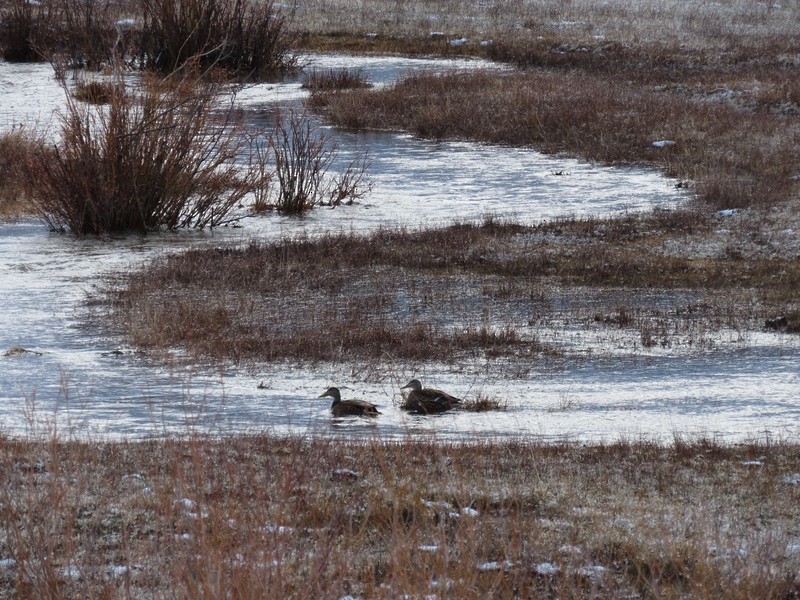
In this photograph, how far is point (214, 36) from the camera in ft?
93.4

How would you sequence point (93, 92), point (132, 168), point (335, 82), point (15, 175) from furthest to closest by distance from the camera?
point (335, 82)
point (93, 92)
point (15, 175)
point (132, 168)

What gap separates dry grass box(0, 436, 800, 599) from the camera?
12.8ft

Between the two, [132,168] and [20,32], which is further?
[20,32]

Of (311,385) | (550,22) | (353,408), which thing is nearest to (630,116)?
(311,385)

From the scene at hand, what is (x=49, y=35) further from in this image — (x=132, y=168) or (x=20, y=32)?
(x=132, y=168)

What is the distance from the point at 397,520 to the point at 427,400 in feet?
9.96

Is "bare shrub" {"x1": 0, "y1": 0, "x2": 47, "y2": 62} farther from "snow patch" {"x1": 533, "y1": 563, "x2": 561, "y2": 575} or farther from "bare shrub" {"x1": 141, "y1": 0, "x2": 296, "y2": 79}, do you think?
"snow patch" {"x1": 533, "y1": 563, "x2": 561, "y2": 575}

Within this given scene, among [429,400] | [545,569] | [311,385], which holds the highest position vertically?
[545,569]

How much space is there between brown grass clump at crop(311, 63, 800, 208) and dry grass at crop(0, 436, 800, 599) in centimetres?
1032

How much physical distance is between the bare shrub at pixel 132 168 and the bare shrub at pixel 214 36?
12.4m

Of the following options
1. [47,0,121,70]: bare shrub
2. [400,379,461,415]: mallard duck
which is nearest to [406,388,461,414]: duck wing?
[400,379,461,415]: mallard duck

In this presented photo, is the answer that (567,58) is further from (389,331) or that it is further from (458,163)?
(389,331)

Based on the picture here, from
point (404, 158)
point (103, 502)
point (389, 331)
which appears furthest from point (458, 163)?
point (103, 502)

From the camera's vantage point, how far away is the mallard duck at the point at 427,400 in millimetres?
7500
